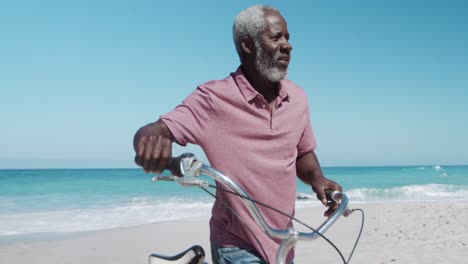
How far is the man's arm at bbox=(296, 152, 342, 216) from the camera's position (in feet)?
7.17

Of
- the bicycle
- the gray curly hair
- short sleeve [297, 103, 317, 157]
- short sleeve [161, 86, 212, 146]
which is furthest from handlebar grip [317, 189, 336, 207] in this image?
the gray curly hair

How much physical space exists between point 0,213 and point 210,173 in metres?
15.2

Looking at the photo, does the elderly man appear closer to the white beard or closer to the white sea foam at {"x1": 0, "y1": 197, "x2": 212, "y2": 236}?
the white beard

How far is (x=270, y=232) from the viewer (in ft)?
5.47

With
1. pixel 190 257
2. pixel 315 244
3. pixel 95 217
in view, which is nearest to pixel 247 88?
pixel 190 257

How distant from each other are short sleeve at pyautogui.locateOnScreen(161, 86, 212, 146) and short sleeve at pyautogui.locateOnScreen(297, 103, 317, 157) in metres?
0.51

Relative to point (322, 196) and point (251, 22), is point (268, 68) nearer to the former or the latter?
point (251, 22)

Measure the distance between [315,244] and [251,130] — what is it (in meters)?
6.51

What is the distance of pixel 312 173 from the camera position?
231 centimetres

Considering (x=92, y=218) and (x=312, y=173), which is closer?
(x=312, y=173)

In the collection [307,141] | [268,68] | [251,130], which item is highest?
[268,68]

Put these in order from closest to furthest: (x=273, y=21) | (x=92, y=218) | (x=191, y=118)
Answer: (x=191, y=118), (x=273, y=21), (x=92, y=218)

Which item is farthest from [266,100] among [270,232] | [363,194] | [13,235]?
[363,194]

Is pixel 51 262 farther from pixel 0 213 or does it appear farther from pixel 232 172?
pixel 0 213
